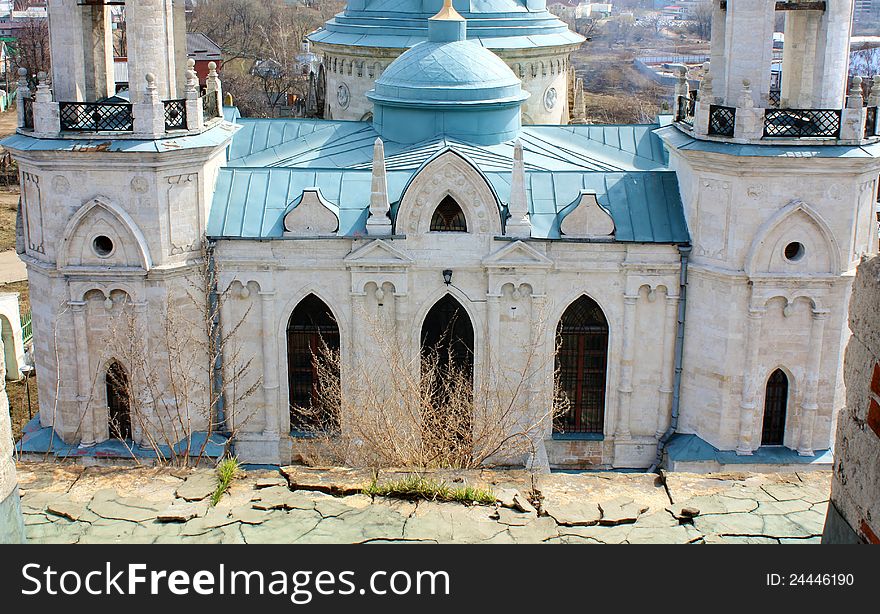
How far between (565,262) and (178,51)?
9.68 m

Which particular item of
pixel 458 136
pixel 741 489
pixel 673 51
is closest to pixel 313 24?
pixel 673 51

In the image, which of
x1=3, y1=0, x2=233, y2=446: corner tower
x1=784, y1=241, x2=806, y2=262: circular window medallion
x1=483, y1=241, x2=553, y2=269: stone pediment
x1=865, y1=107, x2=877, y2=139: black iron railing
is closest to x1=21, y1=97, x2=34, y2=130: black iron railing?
x1=3, y1=0, x2=233, y2=446: corner tower

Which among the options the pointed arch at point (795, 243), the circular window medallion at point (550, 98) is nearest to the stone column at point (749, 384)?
the pointed arch at point (795, 243)

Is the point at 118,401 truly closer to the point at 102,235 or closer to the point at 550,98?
the point at 102,235

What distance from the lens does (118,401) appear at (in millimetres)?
21766

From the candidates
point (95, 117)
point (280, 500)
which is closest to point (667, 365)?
point (95, 117)

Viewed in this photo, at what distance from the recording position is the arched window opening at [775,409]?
2139 centimetres

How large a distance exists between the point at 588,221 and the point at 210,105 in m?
8.90

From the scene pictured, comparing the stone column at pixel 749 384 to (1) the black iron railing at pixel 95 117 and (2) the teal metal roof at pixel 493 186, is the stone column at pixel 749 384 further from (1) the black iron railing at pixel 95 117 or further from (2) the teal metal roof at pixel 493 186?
(1) the black iron railing at pixel 95 117

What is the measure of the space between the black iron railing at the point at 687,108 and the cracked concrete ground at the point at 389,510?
12885mm

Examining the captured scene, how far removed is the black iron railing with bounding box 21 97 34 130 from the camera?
20641 millimetres

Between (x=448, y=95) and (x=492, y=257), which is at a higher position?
(x=448, y=95)

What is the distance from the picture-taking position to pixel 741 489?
989 cm

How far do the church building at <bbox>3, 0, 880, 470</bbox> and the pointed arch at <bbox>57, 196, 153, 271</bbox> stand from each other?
0.05 metres
